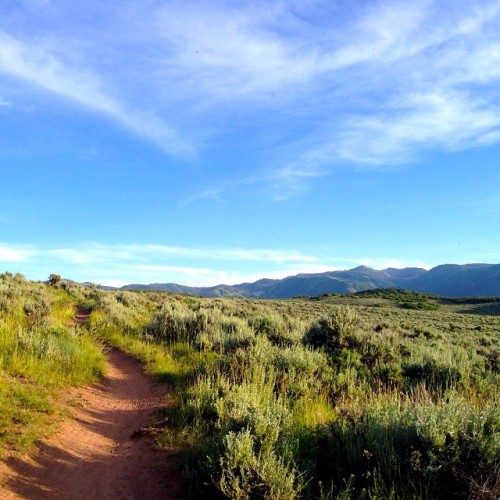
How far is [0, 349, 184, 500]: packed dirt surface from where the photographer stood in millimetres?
4918

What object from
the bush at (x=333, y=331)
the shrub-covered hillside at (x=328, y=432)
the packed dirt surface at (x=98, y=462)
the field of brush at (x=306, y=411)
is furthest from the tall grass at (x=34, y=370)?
the bush at (x=333, y=331)

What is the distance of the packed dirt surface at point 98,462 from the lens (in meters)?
4.92

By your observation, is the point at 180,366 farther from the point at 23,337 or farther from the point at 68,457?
the point at 68,457

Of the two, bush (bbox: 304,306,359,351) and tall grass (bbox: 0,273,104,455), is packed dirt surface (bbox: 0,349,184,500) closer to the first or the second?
tall grass (bbox: 0,273,104,455)

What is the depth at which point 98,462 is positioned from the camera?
18.8 ft

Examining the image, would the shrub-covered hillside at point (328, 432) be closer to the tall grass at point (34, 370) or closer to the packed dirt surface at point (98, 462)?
the packed dirt surface at point (98, 462)

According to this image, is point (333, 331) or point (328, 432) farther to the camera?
point (333, 331)

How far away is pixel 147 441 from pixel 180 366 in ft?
15.1

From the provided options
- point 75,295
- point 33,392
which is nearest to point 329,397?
point 33,392

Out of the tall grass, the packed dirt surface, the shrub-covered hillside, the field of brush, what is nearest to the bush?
the field of brush

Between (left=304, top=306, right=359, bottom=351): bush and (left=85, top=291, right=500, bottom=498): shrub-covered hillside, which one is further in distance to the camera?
(left=304, top=306, right=359, bottom=351): bush

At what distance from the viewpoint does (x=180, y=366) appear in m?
11.1

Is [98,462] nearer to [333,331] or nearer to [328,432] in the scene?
[328,432]

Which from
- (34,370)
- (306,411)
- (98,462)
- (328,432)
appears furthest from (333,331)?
(98,462)
